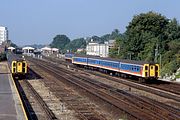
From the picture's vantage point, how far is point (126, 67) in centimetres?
4978

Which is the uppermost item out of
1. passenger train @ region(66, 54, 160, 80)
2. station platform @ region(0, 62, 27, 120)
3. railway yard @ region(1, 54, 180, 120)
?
passenger train @ region(66, 54, 160, 80)

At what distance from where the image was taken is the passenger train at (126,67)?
43812mm

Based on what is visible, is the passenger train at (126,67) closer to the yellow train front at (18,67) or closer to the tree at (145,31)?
the tree at (145,31)

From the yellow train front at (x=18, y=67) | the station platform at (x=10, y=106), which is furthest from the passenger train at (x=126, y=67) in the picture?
the station platform at (x=10, y=106)

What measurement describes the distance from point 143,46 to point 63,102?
5176 centimetres

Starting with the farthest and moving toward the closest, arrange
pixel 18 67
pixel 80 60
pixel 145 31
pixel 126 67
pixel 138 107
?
pixel 145 31 → pixel 80 60 → pixel 126 67 → pixel 18 67 → pixel 138 107

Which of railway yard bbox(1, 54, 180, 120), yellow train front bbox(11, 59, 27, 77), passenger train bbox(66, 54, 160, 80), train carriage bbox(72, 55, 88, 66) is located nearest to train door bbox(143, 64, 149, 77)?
passenger train bbox(66, 54, 160, 80)

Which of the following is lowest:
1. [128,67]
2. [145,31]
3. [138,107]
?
[138,107]

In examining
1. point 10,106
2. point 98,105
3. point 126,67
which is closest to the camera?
point 10,106

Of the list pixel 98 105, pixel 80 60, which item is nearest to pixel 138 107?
pixel 98 105

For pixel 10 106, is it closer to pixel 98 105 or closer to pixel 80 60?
pixel 98 105

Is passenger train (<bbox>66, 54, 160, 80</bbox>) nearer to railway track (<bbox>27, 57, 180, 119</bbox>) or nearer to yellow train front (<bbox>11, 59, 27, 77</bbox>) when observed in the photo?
railway track (<bbox>27, 57, 180, 119</bbox>)

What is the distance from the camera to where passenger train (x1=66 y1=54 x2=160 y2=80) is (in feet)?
144

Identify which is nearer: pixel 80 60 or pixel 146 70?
pixel 146 70
